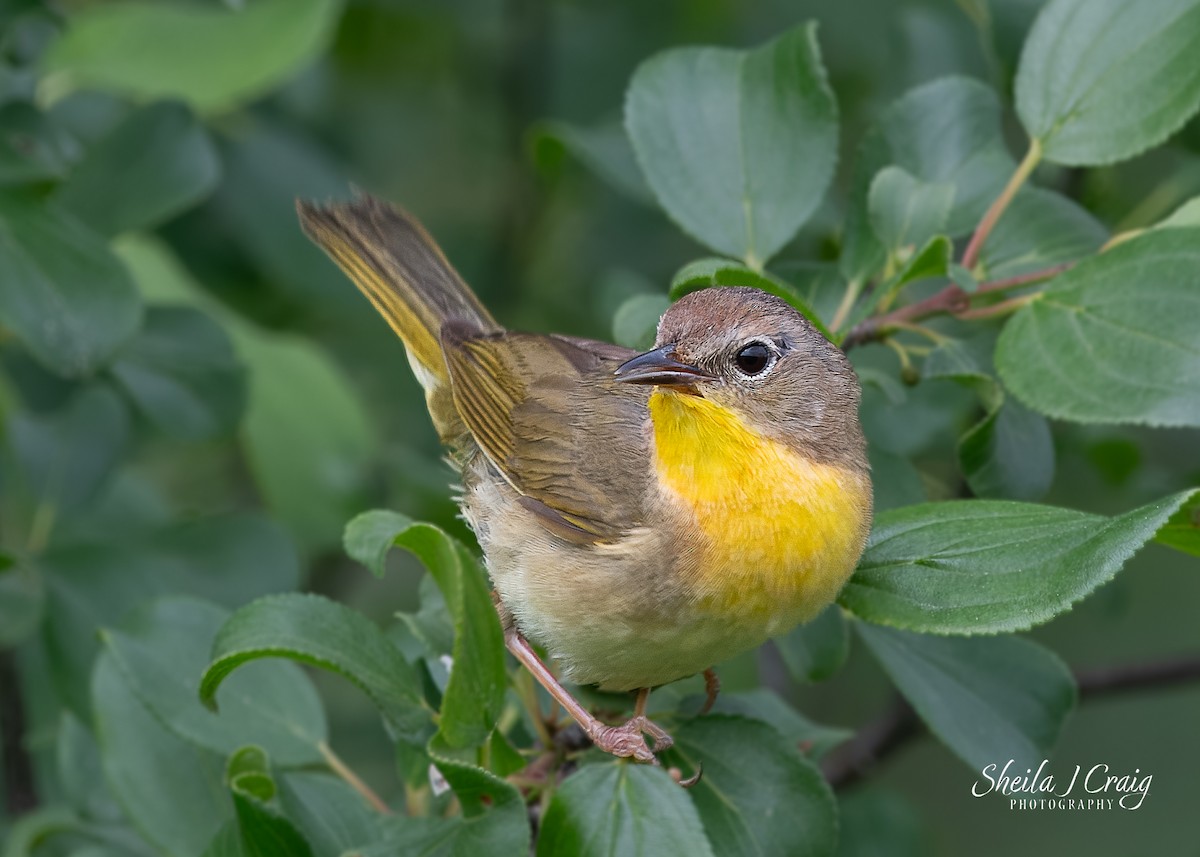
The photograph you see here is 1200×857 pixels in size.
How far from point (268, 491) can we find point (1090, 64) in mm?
2792

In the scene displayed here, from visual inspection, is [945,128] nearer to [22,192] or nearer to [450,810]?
[450,810]

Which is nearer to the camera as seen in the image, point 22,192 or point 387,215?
point 22,192

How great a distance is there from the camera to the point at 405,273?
3590mm

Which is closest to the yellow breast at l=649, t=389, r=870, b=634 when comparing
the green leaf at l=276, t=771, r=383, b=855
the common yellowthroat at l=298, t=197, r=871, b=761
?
the common yellowthroat at l=298, t=197, r=871, b=761

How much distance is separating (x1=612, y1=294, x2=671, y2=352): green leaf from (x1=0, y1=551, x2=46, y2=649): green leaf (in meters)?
1.50

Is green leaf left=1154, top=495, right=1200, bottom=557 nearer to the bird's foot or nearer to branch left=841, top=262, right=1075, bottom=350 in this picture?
branch left=841, top=262, right=1075, bottom=350

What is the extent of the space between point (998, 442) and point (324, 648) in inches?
51.6

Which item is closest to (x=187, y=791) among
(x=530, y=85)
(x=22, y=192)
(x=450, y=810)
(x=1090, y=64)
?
(x=450, y=810)

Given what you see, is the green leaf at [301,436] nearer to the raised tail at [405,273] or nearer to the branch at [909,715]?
the raised tail at [405,273]

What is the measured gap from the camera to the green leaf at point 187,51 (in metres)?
3.91

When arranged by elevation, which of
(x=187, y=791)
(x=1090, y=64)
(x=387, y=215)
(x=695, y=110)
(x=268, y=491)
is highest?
(x=1090, y=64)

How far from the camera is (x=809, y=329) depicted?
107 inches

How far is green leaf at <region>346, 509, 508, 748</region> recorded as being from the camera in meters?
2.01

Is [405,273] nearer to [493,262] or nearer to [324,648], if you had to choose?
[324,648]
